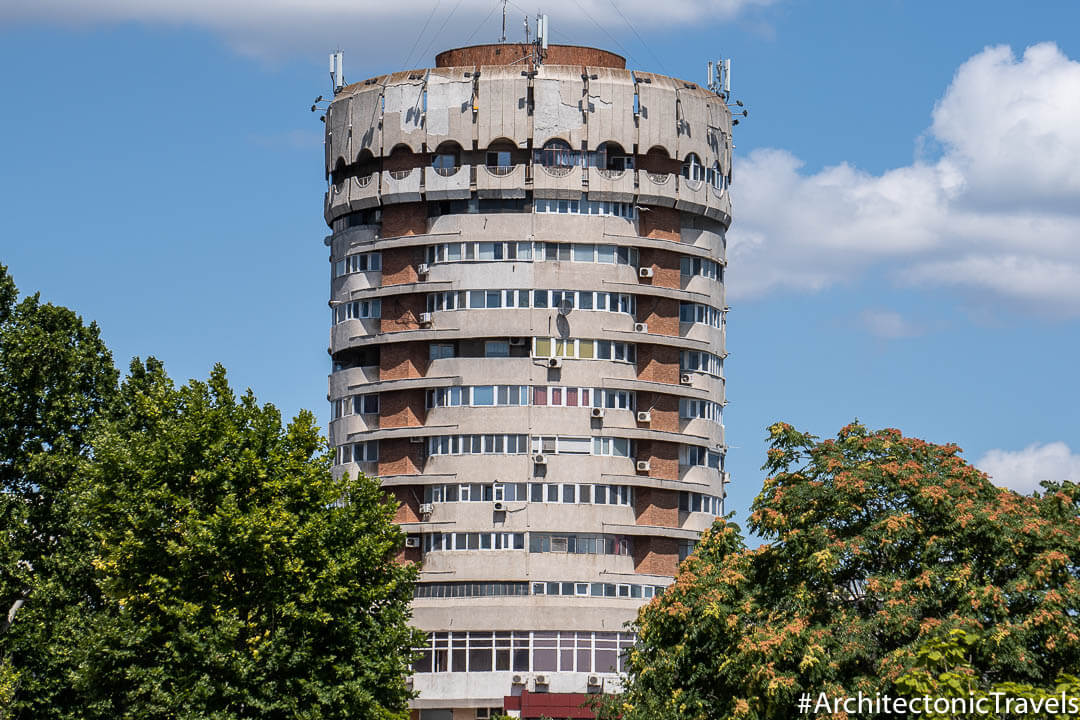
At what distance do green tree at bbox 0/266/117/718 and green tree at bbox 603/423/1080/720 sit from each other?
1167 inches

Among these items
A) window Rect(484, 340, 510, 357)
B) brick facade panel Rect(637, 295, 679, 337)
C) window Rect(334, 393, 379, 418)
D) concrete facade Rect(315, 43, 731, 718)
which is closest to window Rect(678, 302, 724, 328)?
concrete facade Rect(315, 43, 731, 718)

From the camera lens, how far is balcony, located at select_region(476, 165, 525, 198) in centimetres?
10269

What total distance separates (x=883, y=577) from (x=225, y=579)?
26963mm

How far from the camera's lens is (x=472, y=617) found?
9919 cm

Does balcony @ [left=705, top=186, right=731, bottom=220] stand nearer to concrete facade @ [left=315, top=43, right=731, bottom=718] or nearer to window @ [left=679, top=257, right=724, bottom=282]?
concrete facade @ [left=315, top=43, right=731, bottom=718]

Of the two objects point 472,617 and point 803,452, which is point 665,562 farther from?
point 803,452

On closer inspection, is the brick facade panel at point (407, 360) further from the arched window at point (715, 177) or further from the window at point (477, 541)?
the arched window at point (715, 177)

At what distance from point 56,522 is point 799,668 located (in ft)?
121

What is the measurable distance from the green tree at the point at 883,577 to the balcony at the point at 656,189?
42684 millimetres

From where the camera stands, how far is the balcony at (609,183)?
339 ft

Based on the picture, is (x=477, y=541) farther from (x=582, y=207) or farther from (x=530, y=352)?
(x=582, y=207)

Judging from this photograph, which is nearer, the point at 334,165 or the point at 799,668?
the point at 799,668

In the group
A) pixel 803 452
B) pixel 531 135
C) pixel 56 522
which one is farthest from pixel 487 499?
pixel 803 452

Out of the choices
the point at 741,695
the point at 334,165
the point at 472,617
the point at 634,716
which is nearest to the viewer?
the point at 741,695
